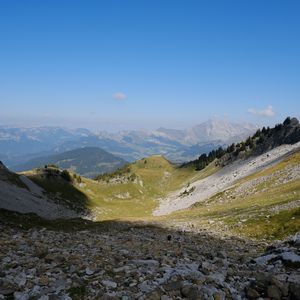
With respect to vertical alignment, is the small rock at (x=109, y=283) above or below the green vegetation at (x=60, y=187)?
above

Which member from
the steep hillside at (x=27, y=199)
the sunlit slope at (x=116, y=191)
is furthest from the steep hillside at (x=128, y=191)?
the steep hillside at (x=27, y=199)

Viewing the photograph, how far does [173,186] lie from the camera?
183m

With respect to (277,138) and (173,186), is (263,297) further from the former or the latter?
(173,186)

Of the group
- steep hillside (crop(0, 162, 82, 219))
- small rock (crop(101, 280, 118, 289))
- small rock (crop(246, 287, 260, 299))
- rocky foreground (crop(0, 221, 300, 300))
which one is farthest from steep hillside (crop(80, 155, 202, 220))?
small rock (crop(246, 287, 260, 299))

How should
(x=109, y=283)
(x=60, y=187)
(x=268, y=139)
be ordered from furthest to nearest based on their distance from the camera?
(x=268, y=139) → (x=60, y=187) → (x=109, y=283)

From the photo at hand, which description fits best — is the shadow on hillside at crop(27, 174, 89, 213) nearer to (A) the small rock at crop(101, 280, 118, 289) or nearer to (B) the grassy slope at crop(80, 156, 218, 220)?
(B) the grassy slope at crop(80, 156, 218, 220)

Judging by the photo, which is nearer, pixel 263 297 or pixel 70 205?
pixel 263 297

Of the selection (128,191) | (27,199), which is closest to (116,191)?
(128,191)

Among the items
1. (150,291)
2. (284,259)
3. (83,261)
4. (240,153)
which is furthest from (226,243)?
(240,153)

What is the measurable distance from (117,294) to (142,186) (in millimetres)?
161776

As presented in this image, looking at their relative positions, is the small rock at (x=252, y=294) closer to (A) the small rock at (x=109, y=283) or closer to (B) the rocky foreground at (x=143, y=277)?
(B) the rocky foreground at (x=143, y=277)

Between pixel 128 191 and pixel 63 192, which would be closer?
pixel 63 192

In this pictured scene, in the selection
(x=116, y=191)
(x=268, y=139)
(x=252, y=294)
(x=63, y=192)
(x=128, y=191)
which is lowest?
(x=128, y=191)

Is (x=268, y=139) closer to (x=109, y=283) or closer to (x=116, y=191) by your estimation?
(x=116, y=191)
